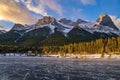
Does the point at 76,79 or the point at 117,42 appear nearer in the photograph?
the point at 76,79

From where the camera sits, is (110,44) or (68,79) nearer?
(68,79)

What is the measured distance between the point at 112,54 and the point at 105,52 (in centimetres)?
1364

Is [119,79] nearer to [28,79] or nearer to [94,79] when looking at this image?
[94,79]

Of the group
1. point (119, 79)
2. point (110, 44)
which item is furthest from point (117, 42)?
point (119, 79)

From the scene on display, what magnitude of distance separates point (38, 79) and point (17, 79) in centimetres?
362

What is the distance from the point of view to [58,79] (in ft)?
143

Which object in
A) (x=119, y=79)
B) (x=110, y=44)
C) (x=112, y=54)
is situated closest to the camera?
(x=119, y=79)

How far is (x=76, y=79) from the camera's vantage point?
1725 inches

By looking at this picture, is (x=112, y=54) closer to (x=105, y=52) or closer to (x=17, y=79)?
(x=105, y=52)

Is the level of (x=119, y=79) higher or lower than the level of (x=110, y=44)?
lower

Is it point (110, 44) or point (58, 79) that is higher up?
point (110, 44)

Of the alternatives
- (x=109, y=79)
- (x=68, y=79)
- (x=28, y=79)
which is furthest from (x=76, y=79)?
(x=28, y=79)

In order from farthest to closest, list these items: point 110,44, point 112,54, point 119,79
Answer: point 110,44 < point 112,54 < point 119,79

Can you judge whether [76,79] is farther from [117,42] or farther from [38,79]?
[117,42]
